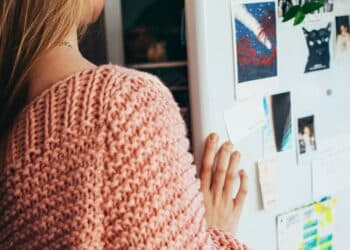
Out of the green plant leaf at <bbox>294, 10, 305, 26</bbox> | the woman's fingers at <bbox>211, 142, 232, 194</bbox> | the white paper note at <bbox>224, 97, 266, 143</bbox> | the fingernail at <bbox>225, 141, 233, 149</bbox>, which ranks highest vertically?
the green plant leaf at <bbox>294, 10, 305, 26</bbox>

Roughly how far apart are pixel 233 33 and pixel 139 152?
383 millimetres

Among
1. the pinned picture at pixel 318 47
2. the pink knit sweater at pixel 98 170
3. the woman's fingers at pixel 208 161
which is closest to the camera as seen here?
the pink knit sweater at pixel 98 170

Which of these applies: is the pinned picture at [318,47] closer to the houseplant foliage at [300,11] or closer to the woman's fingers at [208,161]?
the houseplant foliage at [300,11]

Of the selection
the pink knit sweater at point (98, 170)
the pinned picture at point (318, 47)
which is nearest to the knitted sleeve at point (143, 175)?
the pink knit sweater at point (98, 170)

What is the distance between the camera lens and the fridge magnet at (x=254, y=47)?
884mm

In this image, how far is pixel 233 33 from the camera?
0.88 meters

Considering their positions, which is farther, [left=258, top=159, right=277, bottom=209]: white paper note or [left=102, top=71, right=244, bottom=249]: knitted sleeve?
[left=258, top=159, right=277, bottom=209]: white paper note

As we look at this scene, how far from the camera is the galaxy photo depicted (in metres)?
0.89

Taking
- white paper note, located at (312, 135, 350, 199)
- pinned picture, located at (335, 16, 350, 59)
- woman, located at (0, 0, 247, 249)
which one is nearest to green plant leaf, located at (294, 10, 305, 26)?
pinned picture, located at (335, 16, 350, 59)

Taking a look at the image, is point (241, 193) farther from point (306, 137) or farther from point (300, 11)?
point (300, 11)

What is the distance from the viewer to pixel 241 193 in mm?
900

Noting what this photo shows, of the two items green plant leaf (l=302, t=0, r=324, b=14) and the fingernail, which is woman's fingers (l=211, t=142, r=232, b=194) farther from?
green plant leaf (l=302, t=0, r=324, b=14)

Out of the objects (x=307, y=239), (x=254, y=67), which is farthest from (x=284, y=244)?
(x=254, y=67)

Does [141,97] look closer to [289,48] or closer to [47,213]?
[47,213]
